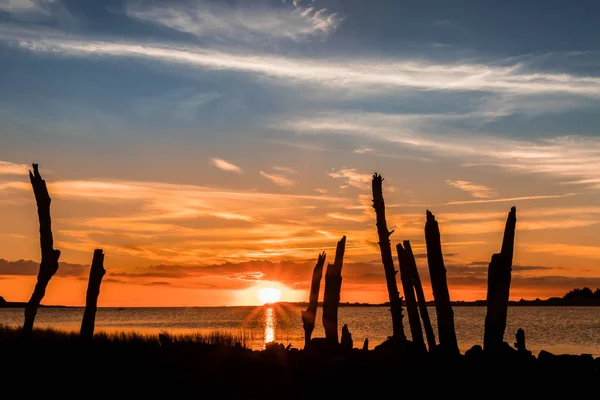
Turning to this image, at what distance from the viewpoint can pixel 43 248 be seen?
24.2m

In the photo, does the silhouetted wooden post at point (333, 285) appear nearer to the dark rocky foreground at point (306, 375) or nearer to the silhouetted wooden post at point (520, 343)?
the dark rocky foreground at point (306, 375)

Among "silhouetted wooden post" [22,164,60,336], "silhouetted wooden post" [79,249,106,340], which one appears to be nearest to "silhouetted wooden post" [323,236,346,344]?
"silhouetted wooden post" [79,249,106,340]

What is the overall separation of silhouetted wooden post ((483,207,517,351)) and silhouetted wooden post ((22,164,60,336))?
45.8 feet

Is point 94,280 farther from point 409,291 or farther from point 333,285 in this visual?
point 409,291

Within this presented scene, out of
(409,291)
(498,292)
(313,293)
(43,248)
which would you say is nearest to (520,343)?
(498,292)

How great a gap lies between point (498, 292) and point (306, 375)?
6.13 metres

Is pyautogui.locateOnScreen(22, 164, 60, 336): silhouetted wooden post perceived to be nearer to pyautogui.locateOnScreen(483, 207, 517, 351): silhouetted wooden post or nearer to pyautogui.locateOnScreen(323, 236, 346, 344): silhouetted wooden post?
pyautogui.locateOnScreen(323, 236, 346, 344): silhouetted wooden post

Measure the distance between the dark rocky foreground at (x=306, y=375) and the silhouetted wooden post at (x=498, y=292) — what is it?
85 cm

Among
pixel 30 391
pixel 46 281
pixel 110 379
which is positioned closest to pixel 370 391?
pixel 110 379

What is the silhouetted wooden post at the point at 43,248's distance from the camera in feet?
79.0

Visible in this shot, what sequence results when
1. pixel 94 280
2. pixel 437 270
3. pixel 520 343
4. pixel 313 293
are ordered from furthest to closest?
1. pixel 313 293
2. pixel 94 280
3. pixel 520 343
4. pixel 437 270

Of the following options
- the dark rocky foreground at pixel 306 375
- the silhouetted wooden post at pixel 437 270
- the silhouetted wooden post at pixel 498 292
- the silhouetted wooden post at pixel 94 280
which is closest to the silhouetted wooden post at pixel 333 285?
the dark rocky foreground at pixel 306 375

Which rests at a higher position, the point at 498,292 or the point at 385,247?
the point at 385,247

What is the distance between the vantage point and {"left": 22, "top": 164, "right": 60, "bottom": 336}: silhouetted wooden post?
79.0 feet
